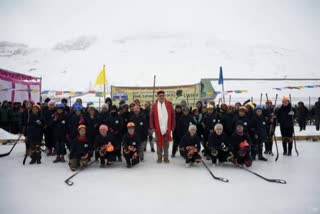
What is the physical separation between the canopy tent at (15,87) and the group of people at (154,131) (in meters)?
4.63

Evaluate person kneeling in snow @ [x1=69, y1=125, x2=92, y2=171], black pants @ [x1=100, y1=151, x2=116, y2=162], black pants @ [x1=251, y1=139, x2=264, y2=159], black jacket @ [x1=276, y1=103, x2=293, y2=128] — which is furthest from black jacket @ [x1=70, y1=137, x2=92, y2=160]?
black jacket @ [x1=276, y1=103, x2=293, y2=128]

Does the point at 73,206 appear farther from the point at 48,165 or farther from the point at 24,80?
the point at 24,80

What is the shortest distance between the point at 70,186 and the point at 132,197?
3.71ft

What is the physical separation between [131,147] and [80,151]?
102cm

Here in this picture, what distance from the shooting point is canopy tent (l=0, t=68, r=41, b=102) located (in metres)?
11.1

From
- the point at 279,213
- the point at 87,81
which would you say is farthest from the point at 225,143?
the point at 87,81

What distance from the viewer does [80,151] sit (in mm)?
5508

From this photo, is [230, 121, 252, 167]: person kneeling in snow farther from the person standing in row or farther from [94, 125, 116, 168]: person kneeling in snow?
[94, 125, 116, 168]: person kneeling in snow

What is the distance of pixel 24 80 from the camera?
12.1m

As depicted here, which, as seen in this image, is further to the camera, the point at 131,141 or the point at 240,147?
the point at 131,141

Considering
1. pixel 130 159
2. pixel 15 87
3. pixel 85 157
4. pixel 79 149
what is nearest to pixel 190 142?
pixel 130 159

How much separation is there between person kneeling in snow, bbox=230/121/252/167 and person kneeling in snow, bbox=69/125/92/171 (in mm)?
2975

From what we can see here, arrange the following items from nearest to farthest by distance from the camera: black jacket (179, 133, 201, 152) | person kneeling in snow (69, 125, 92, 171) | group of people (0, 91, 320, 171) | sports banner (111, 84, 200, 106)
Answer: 1. person kneeling in snow (69, 125, 92, 171)
2. group of people (0, 91, 320, 171)
3. black jacket (179, 133, 201, 152)
4. sports banner (111, 84, 200, 106)

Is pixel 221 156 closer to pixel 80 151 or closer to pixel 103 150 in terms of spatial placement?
pixel 103 150
